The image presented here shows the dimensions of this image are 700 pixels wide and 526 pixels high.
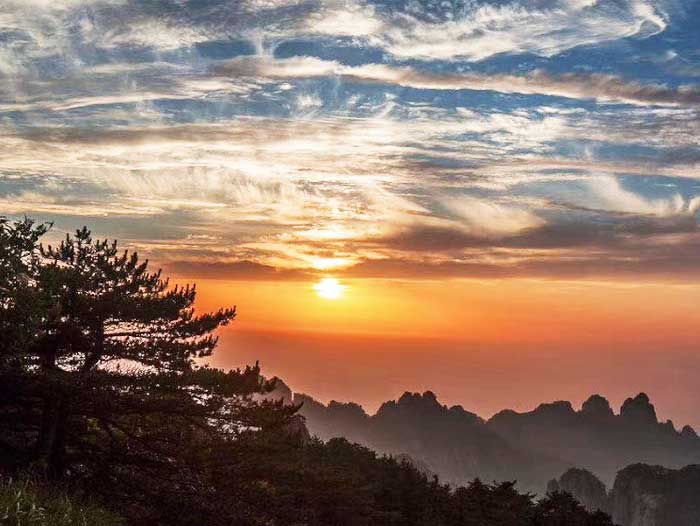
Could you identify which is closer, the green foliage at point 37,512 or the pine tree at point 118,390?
the green foliage at point 37,512

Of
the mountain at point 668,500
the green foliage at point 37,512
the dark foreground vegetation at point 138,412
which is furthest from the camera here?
the mountain at point 668,500

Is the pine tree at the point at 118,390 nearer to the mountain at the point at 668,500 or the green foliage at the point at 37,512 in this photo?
the green foliage at the point at 37,512

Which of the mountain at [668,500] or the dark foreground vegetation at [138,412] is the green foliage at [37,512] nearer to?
the dark foreground vegetation at [138,412]

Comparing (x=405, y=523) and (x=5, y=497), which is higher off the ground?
(x=5, y=497)

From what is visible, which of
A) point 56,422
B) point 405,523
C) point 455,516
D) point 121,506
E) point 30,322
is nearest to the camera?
point 30,322

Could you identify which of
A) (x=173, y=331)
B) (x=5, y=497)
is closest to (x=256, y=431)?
(x=173, y=331)

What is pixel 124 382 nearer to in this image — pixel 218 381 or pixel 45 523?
pixel 218 381

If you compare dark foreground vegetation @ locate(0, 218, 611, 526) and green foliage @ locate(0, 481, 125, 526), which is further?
dark foreground vegetation @ locate(0, 218, 611, 526)

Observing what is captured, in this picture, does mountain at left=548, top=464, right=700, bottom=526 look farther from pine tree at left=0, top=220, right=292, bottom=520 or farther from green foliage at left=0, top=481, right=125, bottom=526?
green foliage at left=0, top=481, right=125, bottom=526

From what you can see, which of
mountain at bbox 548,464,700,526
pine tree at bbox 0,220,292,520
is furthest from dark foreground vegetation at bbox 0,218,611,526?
mountain at bbox 548,464,700,526

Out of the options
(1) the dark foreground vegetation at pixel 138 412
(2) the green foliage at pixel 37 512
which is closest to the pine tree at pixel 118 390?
(1) the dark foreground vegetation at pixel 138 412

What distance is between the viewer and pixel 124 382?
90.7ft

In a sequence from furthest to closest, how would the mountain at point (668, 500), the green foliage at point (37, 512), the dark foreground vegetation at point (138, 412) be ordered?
the mountain at point (668, 500) < the dark foreground vegetation at point (138, 412) < the green foliage at point (37, 512)

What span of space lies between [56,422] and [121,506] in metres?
4.82
